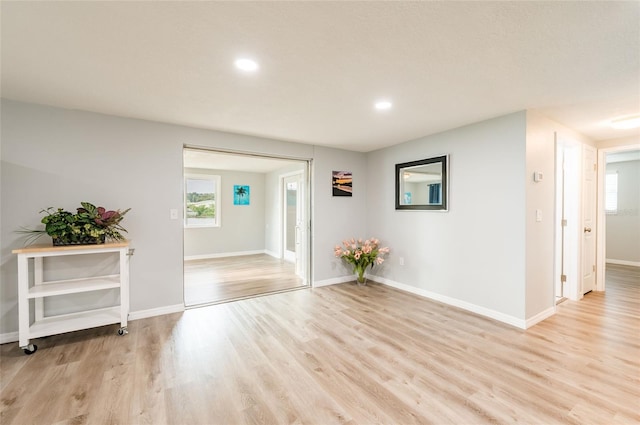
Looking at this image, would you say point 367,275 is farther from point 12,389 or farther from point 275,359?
point 12,389

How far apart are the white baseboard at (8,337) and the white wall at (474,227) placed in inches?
176

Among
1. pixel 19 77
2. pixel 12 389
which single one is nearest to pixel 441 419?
pixel 12 389

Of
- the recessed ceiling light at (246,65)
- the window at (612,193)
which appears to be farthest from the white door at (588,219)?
A: the recessed ceiling light at (246,65)

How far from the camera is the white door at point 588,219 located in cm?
386

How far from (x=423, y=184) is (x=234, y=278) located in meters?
3.59

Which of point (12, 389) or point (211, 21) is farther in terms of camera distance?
point (12, 389)

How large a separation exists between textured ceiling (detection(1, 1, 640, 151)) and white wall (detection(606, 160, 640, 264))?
4.44m

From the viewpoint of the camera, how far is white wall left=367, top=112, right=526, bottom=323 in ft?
9.73

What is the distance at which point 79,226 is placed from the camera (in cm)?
258

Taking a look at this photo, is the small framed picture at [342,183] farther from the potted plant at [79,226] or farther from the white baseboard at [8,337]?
the white baseboard at [8,337]

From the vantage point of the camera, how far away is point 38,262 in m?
2.65

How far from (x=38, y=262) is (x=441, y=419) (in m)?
3.63

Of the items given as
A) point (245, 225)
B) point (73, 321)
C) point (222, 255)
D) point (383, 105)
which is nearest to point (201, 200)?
point (245, 225)

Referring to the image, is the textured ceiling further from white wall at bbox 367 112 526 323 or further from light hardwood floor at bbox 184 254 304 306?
light hardwood floor at bbox 184 254 304 306
